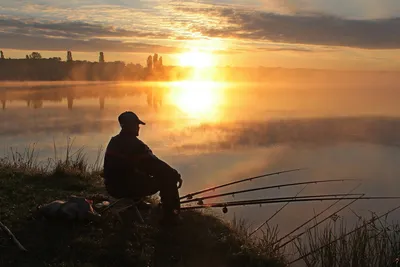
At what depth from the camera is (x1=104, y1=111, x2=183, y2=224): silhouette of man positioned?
5996 millimetres

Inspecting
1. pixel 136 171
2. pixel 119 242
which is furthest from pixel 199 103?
pixel 119 242

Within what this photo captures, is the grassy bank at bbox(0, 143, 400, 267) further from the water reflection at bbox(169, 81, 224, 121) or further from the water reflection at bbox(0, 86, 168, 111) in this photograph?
the water reflection at bbox(0, 86, 168, 111)

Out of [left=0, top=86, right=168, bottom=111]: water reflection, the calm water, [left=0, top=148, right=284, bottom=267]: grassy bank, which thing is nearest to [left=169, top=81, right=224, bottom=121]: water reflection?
the calm water

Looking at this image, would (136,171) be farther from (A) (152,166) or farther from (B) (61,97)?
(B) (61,97)

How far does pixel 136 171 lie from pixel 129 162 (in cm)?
20

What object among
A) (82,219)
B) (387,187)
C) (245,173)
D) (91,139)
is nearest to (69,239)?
(82,219)

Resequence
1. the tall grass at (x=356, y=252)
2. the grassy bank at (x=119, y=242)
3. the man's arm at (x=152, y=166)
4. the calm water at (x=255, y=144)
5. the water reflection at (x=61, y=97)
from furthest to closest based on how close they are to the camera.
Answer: the water reflection at (x=61, y=97)
the calm water at (x=255, y=144)
the man's arm at (x=152, y=166)
the tall grass at (x=356, y=252)
the grassy bank at (x=119, y=242)

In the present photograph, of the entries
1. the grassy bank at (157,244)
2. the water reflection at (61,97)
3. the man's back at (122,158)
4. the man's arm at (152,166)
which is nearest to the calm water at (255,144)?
the grassy bank at (157,244)

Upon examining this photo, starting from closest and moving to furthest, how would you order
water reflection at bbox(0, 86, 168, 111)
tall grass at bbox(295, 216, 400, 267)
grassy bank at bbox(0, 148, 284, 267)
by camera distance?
grassy bank at bbox(0, 148, 284, 267), tall grass at bbox(295, 216, 400, 267), water reflection at bbox(0, 86, 168, 111)

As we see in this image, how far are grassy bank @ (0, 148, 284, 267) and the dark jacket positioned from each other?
2.07ft

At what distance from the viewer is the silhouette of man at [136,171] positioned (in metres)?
6.00

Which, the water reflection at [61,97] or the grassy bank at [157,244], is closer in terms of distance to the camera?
the grassy bank at [157,244]

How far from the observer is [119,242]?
5.55m

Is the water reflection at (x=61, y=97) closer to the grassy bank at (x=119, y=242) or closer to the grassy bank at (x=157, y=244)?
the grassy bank at (x=119, y=242)
